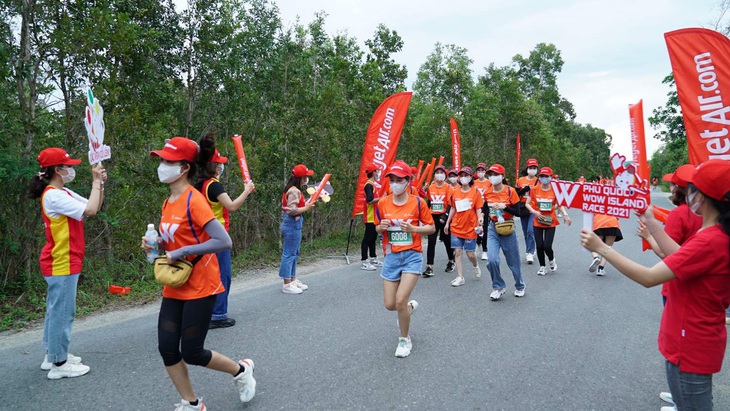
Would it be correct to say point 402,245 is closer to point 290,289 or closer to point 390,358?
point 390,358

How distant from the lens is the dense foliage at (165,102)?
6523mm

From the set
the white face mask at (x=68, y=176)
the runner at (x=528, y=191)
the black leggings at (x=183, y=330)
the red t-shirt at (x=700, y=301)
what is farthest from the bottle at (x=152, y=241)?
the runner at (x=528, y=191)

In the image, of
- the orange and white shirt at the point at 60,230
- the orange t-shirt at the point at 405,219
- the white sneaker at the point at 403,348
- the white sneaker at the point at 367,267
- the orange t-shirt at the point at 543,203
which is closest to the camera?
the orange and white shirt at the point at 60,230

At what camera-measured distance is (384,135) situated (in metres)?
10.3

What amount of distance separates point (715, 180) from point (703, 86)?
3446 millimetres

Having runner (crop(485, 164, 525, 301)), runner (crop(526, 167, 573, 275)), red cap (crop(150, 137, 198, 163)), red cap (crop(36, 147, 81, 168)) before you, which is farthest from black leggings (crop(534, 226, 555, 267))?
red cap (crop(36, 147, 81, 168))

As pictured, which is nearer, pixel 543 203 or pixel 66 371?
pixel 66 371

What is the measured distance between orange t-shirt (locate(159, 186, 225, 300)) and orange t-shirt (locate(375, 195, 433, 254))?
6.55 feet

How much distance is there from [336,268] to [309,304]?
2.97 metres

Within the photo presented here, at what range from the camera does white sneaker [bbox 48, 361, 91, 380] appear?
3888 mm

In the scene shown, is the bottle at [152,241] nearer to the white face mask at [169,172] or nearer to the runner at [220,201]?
the white face mask at [169,172]

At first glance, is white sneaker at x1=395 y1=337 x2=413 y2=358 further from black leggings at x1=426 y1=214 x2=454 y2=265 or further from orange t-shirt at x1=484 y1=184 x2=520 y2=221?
black leggings at x1=426 y1=214 x2=454 y2=265

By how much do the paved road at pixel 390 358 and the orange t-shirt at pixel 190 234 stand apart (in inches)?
40.4

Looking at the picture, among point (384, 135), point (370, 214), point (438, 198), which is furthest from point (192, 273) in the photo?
point (384, 135)
